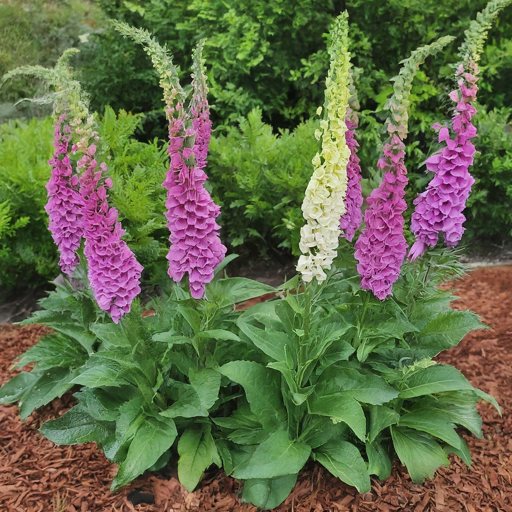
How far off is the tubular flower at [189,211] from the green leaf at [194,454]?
80cm

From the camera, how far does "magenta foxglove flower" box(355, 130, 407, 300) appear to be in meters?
2.36

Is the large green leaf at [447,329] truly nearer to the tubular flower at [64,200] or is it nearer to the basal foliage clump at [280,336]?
the basal foliage clump at [280,336]

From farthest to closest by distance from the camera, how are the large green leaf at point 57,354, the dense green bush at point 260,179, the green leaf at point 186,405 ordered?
1. the dense green bush at point 260,179
2. the large green leaf at point 57,354
3. the green leaf at point 186,405

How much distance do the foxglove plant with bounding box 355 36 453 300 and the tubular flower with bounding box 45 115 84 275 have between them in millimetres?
1520

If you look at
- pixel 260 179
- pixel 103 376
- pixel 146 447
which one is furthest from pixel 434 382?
pixel 260 179

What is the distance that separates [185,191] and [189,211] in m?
0.09

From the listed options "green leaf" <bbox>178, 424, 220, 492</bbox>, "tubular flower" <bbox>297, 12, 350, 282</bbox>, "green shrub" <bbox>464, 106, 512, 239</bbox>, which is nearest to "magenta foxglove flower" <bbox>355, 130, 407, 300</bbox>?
"tubular flower" <bbox>297, 12, 350, 282</bbox>

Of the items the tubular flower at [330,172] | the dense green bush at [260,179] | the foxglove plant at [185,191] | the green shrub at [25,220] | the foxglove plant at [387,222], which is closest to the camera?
the tubular flower at [330,172]

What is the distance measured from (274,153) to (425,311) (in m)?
2.42

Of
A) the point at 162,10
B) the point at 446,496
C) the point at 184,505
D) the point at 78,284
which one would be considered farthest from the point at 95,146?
the point at 162,10

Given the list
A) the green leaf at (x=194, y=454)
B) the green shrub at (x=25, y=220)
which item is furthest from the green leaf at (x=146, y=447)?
the green shrub at (x=25, y=220)

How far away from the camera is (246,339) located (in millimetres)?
2768

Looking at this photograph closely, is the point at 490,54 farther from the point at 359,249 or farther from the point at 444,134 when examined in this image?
→ the point at 359,249

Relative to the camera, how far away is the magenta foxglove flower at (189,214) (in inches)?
89.4
